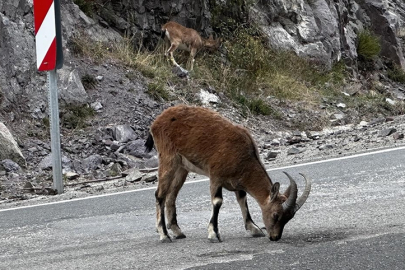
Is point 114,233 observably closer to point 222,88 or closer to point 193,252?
point 193,252

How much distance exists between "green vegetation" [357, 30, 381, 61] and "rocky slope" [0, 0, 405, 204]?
2.06 meters

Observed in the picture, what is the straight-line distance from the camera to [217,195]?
6938 mm

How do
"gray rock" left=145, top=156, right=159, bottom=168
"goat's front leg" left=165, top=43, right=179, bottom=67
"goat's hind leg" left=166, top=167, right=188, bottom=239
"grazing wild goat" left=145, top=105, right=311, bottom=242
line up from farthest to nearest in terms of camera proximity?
"goat's front leg" left=165, top=43, right=179, bottom=67, "gray rock" left=145, top=156, right=159, bottom=168, "goat's hind leg" left=166, top=167, right=188, bottom=239, "grazing wild goat" left=145, top=105, right=311, bottom=242

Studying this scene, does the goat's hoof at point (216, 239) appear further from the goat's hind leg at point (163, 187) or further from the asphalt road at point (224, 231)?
the goat's hind leg at point (163, 187)

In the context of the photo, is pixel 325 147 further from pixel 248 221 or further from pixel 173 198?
pixel 248 221

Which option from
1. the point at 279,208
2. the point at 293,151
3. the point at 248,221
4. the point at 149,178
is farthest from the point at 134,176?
the point at 279,208

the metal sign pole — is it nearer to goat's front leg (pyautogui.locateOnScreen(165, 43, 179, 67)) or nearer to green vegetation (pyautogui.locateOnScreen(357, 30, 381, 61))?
goat's front leg (pyautogui.locateOnScreen(165, 43, 179, 67))

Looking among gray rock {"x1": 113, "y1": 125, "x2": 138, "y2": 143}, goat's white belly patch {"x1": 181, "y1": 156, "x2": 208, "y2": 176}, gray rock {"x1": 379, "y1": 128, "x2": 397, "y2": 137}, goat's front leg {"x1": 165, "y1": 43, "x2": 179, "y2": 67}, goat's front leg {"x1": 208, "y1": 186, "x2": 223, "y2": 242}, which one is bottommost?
gray rock {"x1": 113, "y1": 125, "x2": 138, "y2": 143}

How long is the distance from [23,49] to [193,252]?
10699mm

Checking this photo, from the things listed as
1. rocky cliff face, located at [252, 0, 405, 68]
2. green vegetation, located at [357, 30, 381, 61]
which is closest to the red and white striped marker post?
rocky cliff face, located at [252, 0, 405, 68]

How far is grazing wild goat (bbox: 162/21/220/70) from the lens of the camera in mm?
20303

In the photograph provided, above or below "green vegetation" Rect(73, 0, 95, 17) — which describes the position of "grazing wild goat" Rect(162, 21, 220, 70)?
below

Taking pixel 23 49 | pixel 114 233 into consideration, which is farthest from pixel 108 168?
pixel 114 233

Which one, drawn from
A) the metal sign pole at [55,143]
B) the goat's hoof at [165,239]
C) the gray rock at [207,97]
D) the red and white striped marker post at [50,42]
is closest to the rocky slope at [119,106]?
the gray rock at [207,97]
